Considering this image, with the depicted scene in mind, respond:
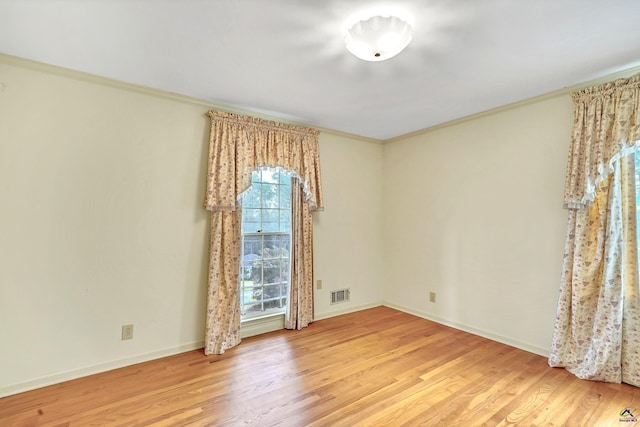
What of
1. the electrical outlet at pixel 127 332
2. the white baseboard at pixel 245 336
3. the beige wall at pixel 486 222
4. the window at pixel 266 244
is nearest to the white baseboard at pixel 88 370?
Result: the white baseboard at pixel 245 336

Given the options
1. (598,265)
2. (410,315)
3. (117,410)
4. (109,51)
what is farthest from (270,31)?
(410,315)

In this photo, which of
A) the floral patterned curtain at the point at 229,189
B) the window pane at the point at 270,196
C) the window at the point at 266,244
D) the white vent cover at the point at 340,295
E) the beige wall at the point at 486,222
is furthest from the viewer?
the white vent cover at the point at 340,295

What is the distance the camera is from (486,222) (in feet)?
10.1

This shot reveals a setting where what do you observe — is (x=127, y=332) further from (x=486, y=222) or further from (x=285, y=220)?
(x=486, y=222)

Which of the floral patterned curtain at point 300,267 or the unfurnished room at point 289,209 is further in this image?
the floral patterned curtain at point 300,267

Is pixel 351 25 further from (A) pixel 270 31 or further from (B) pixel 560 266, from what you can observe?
(B) pixel 560 266

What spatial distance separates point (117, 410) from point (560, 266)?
357 centimetres

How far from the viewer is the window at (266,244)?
316 cm

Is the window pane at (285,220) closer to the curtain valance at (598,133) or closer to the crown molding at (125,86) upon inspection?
the crown molding at (125,86)

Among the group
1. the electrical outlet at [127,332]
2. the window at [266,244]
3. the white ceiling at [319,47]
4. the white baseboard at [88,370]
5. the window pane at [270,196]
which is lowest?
the white baseboard at [88,370]

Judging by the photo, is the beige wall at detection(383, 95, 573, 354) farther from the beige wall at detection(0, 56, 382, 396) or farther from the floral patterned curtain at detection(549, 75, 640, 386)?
the beige wall at detection(0, 56, 382, 396)

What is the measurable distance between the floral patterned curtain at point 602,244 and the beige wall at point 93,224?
3.20m

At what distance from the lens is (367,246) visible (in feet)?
13.4

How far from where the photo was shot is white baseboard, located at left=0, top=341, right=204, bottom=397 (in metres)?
2.05
